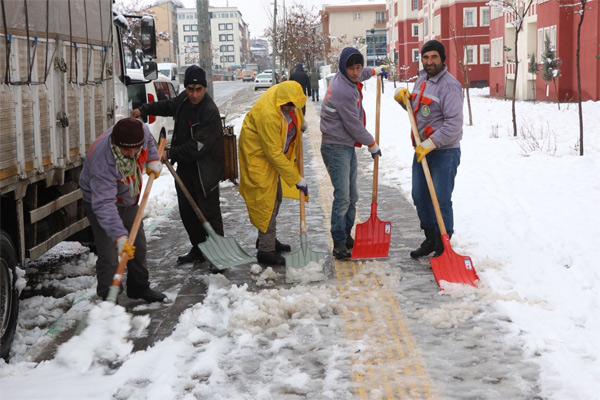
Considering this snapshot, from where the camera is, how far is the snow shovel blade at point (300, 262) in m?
6.55

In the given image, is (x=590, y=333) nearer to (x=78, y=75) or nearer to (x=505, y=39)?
(x=78, y=75)

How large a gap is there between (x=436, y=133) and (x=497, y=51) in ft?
112

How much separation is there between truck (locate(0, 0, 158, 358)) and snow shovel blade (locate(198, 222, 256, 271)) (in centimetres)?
115

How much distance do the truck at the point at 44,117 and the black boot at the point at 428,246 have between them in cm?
313

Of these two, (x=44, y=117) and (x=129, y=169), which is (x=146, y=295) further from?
(x=44, y=117)

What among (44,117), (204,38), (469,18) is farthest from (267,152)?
(469,18)

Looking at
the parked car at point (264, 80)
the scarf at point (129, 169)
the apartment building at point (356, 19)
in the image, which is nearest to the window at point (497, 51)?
the parked car at point (264, 80)

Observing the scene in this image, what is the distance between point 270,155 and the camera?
6766 millimetres

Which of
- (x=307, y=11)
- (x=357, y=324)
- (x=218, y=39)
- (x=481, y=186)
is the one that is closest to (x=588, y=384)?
(x=357, y=324)

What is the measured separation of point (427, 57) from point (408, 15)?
204 feet

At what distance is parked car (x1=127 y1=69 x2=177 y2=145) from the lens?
14688 millimetres

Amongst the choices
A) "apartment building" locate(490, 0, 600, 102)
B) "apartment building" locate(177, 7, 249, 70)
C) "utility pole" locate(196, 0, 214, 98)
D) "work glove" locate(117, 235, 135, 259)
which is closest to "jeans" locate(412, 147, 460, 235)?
"work glove" locate(117, 235, 135, 259)

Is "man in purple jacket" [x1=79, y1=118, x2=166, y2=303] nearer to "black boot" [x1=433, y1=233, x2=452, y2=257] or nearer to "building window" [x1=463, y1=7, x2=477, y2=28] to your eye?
"black boot" [x1=433, y1=233, x2=452, y2=257]

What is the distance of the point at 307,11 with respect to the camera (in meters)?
65.1
